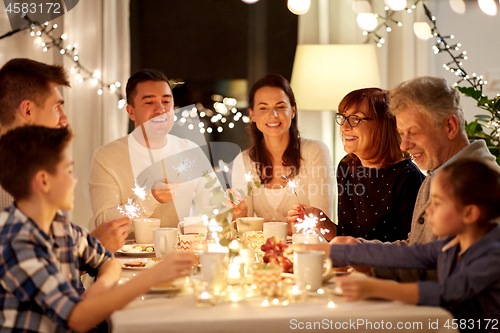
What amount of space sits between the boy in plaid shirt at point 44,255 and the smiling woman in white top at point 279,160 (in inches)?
58.4

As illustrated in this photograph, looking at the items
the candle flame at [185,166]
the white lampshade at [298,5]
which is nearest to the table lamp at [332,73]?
the white lampshade at [298,5]

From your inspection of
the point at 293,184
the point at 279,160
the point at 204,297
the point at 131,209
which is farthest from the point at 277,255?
the point at 279,160

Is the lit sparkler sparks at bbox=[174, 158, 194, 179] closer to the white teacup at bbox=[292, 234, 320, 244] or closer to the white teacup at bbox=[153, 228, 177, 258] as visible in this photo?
the white teacup at bbox=[153, 228, 177, 258]

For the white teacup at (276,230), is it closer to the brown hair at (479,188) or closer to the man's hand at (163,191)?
the man's hand at (163,191)

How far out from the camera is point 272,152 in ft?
9.48

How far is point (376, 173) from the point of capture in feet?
7.33

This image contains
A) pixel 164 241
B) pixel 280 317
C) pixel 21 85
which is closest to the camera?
pixel 280 317

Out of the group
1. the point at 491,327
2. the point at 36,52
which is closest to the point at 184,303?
the point at 491,327

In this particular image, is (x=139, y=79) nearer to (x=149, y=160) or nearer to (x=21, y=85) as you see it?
(x=149, y=160)

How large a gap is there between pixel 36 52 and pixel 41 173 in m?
2.51

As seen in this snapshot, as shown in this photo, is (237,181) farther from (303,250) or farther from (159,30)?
(159,30)

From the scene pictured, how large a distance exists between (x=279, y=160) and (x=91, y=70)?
161 centimetres

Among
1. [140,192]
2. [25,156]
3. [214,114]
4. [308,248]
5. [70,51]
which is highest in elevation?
[70,51]

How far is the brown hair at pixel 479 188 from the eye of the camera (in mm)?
1216
